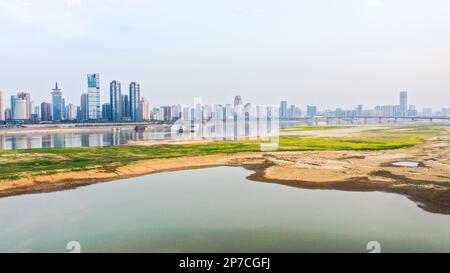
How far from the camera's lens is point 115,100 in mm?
187750

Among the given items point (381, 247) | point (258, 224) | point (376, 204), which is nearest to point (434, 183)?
point (376, 204)

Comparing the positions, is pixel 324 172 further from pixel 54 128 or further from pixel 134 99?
pixel 134 99

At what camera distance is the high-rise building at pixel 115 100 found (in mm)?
186000

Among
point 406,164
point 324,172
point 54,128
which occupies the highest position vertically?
point 406,164

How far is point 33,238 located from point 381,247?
1385 cm

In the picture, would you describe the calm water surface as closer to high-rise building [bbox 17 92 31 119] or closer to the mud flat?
the mud flat

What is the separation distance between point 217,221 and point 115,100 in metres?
183

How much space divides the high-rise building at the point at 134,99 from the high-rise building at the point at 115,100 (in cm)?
719

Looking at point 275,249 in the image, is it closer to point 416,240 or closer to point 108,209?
point 416,240

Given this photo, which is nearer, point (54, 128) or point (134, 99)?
point (54, 128)

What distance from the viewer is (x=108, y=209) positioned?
728 inches

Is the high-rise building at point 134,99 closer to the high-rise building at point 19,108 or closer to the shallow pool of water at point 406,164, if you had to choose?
the high-rise building at point 19,108

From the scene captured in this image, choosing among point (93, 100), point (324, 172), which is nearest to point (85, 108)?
point (93, 100)
